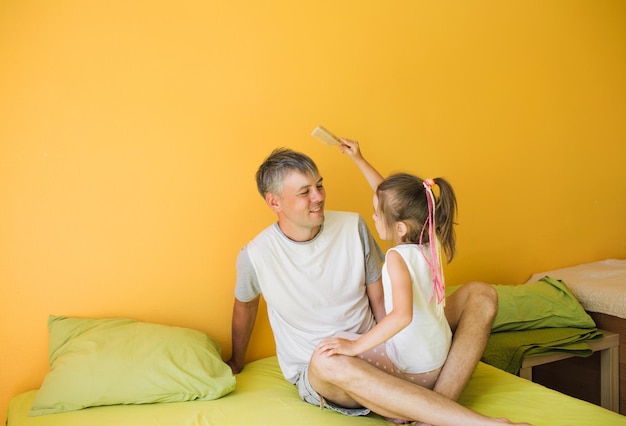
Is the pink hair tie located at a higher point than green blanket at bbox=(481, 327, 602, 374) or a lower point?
higher

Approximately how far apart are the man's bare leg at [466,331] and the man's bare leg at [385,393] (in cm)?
15

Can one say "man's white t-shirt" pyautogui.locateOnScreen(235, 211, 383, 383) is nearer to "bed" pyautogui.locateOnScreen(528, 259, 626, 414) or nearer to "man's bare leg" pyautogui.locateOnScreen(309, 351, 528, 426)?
"man's bare leg" pyautogui.locateOnScreen(309, 351, 528, 426)

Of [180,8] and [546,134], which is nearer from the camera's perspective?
[180,8]

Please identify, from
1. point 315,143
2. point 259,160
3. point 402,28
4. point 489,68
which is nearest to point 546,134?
point 489,68

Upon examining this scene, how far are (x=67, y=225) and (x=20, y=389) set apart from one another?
60cm

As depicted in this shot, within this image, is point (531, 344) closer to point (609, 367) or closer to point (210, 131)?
point (609, 367)

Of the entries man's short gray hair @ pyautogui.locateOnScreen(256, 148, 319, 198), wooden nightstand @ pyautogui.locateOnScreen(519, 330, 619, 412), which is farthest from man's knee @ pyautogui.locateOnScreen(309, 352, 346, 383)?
wooden nightstand @ pyautogui.locateOnScreen(519, 330, 619, 412)

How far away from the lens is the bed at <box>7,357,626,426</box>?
1695mm

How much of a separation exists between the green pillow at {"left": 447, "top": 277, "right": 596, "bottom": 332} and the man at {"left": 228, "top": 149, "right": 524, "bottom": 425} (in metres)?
0.67

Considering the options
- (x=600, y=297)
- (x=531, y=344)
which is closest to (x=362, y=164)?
(x=531, y=344)

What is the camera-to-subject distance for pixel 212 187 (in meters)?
2.33

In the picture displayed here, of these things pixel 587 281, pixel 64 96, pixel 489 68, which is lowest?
pixel 587 281

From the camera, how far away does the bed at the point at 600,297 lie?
2.67 m

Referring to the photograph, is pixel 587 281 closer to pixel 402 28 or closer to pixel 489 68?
pixel 489 68
